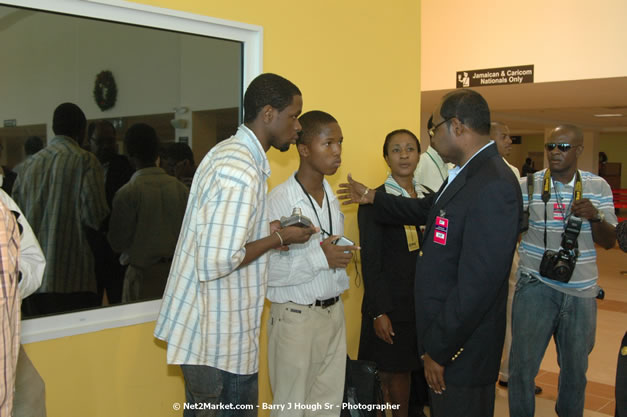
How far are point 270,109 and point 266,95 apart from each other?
64 mm

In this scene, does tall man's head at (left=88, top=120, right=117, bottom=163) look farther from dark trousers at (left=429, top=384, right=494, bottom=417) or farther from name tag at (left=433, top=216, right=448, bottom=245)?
dark trousers at (left=429, top=384, right=494, bottom=417)

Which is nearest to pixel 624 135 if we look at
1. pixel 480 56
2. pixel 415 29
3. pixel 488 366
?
pixel 480 56

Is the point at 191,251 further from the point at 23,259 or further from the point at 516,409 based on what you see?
the point at 516,409

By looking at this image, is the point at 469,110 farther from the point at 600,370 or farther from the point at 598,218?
the point at 600,370

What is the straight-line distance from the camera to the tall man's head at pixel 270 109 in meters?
2.49

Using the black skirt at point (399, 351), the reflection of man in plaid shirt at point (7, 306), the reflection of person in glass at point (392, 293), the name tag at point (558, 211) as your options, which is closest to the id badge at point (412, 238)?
the reflection of person in glass at point (392, 293)

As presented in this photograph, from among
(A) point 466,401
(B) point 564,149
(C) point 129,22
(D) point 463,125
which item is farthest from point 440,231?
(C) point 129,22

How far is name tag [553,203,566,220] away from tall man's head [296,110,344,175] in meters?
1.49

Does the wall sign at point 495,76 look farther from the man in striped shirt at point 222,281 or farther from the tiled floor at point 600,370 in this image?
the man in striped shirt at point 222,281

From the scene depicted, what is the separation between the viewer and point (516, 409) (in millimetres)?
3590

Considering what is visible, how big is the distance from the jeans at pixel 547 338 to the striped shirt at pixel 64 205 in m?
2.56

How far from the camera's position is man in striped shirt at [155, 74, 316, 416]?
2.10 meters

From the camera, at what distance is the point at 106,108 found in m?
2.80

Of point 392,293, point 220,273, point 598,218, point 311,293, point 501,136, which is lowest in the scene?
point 392,293
